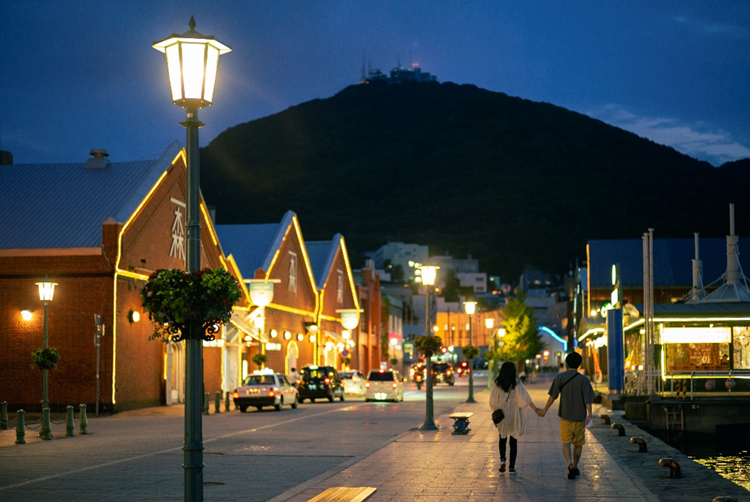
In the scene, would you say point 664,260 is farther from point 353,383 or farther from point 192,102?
point 192,102

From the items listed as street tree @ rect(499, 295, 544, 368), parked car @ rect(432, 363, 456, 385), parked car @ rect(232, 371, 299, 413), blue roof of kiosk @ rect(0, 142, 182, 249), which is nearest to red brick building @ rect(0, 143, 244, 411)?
blue roof of kiosk @ rect(0, 142, 182, 249)

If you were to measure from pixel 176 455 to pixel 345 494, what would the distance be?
7.76 meters

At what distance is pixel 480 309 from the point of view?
149m

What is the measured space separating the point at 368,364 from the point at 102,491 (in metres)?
71.9

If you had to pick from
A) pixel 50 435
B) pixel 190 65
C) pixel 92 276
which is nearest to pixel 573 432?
pixel 190 65

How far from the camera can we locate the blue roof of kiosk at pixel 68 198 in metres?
37.8

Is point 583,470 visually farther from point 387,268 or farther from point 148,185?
point 387,268

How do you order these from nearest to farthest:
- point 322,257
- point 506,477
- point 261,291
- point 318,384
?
point 506,477 → point 318,384 → point 261,291 → point 322,257

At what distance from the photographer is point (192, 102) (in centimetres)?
951

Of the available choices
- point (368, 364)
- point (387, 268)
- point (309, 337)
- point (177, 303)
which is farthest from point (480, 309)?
point (177, 303)

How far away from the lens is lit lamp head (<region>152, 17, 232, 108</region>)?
9.40 m

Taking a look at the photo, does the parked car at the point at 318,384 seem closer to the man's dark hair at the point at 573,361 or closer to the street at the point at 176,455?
the street at the point at 176,455

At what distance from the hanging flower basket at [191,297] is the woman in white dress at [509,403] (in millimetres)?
8319

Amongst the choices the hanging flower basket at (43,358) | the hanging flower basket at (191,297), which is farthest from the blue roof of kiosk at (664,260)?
the hanging flower basket at (191,297)
